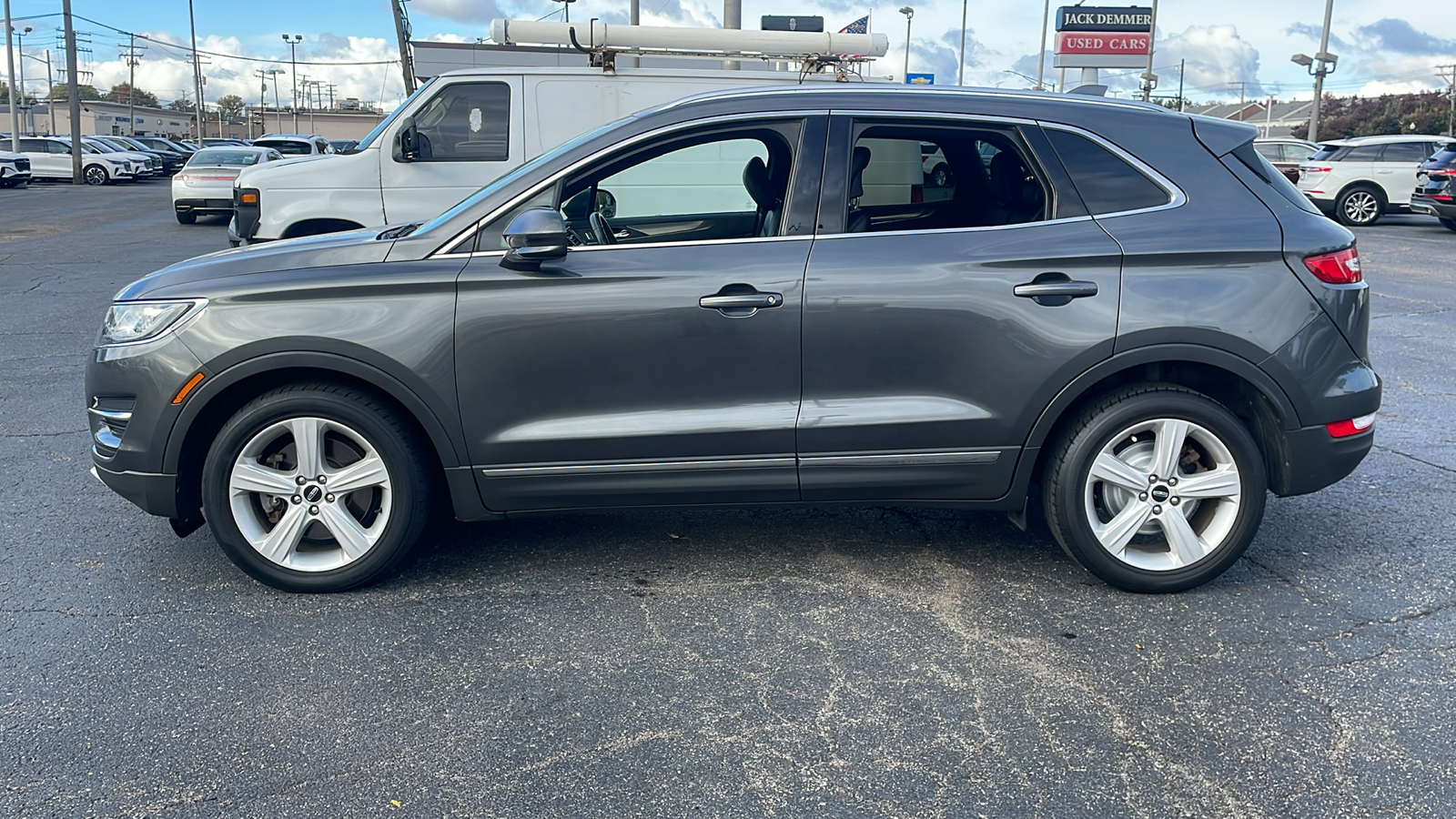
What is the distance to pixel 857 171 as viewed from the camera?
409cm

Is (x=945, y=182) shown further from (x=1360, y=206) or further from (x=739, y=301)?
(x=1360, y=206)

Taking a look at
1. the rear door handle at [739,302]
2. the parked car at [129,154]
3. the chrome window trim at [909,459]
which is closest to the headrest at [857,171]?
the rear door handle at [739,302]

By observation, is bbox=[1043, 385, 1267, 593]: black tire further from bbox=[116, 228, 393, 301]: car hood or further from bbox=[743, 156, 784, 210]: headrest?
bbox=[116, 228, 393, 301]: car hood

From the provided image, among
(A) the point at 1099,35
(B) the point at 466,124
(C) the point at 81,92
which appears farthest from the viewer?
(C) the point at 81,92

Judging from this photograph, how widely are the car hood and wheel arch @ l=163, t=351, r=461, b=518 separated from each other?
33cm

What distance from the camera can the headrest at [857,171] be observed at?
4.05 meters

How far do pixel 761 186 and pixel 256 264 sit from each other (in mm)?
1875

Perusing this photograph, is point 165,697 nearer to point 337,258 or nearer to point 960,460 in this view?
point 337,258

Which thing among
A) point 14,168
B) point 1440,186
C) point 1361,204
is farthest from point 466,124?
point 14,168

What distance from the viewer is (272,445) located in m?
4.04

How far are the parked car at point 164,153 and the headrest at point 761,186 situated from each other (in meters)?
44.6

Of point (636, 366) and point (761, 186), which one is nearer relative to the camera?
point (636, 366)

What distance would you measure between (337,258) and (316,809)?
1980 mm

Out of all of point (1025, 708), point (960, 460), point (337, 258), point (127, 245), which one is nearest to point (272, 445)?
point (337, 258)
